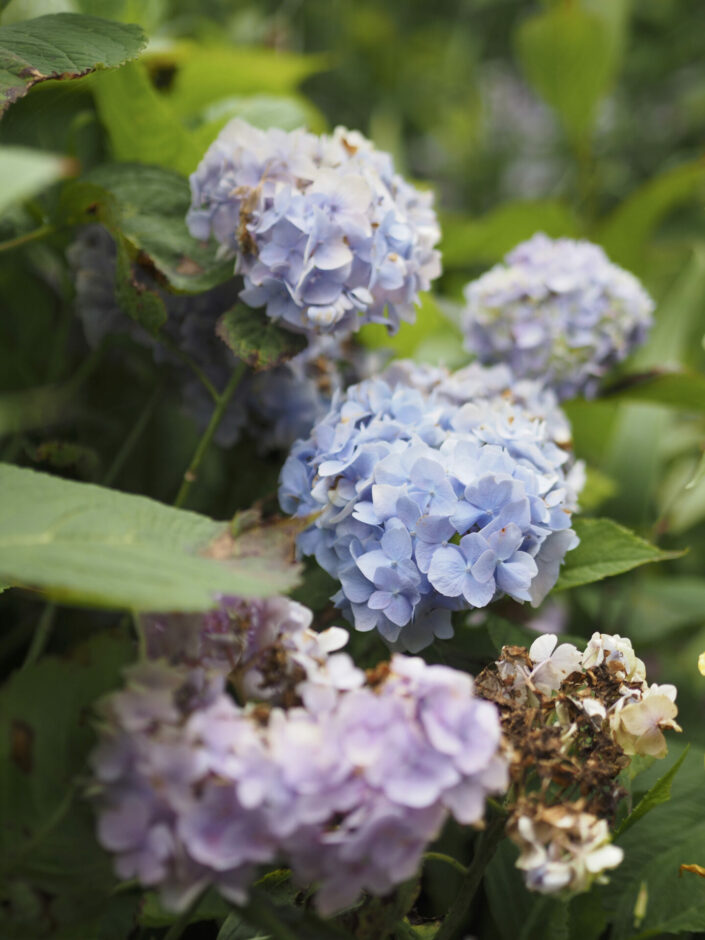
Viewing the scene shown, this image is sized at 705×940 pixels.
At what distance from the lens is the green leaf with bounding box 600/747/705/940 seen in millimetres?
510

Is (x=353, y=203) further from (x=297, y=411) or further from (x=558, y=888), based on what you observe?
(x=558, y=888)

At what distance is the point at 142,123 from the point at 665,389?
1.66 ft

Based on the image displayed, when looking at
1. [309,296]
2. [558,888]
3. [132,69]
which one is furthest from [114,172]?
[558,888]

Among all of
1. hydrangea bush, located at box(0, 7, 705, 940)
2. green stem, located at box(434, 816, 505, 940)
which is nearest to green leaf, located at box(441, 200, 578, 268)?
hydrangea bush, located at box(0, 7, 705, 940)

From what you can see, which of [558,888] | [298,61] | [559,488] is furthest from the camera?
[298,61]

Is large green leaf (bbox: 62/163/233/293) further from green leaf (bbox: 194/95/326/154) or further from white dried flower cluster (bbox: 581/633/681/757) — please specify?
white dried flower cluster (bbox: 581/633/681/757)

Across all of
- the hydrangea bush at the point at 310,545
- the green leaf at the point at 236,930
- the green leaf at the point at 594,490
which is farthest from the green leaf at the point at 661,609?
the green leaf at the point at 236,930

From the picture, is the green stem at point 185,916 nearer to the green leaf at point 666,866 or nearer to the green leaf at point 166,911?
the green leaf at point 166,911

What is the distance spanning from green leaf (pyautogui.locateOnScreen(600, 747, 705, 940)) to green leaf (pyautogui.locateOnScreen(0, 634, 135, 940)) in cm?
31

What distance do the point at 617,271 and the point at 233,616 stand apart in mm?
549

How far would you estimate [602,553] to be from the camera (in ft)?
1.86

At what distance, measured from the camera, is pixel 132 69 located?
67 cm

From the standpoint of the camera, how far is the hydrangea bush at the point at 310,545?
12.9 inches

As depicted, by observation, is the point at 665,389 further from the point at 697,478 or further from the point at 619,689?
the point at 619,689
